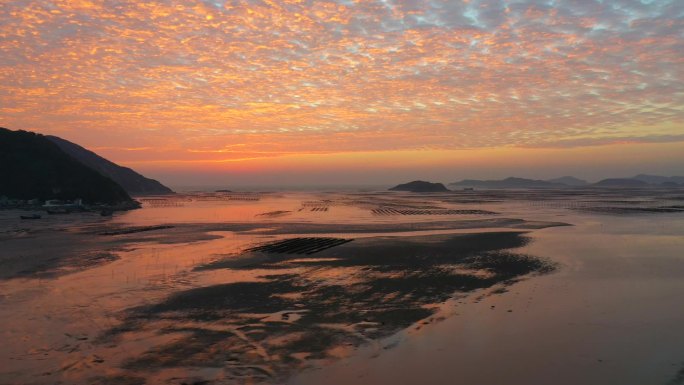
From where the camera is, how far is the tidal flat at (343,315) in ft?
37.8

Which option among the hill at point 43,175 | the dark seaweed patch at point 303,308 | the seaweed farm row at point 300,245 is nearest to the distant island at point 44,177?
the hill at point 43,175

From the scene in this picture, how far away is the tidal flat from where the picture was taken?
11.5 m

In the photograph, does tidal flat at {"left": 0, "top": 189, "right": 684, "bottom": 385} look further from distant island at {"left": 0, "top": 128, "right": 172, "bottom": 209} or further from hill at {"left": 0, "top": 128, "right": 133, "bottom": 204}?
hill at {"left": 0, "top": 128, "right": 133, "bottom": 204}

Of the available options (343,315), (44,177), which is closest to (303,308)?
(343,315)

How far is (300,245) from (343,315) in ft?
66.2

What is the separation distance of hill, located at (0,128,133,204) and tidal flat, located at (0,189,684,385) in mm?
70550

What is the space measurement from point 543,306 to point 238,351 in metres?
12.1

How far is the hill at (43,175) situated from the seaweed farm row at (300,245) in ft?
248

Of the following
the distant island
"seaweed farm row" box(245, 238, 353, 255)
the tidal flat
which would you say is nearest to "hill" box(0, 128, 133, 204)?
the distant island

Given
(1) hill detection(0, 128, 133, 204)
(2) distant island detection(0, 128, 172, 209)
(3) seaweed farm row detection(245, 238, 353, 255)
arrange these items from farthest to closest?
(1) hill detection(0, 128, 133, 204), (2) distant island detection(0, 128, 172, 209), (3) seaweed farm row detection(245, 238, 353, 255)

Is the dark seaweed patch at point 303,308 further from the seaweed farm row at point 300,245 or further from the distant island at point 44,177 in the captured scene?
the distant island at point 44,177

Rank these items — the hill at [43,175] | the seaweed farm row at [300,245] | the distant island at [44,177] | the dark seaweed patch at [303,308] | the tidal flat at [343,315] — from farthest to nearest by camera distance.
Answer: the hill at [43,175]
the distant island at [44,177]
the seaweed farm row at [300,245]
the dark seaweed patch at [303,308]
the tidal flat at [343,315]

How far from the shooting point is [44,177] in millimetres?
97312

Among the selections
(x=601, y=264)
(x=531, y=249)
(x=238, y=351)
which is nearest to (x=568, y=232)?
(x=531, y=249)
